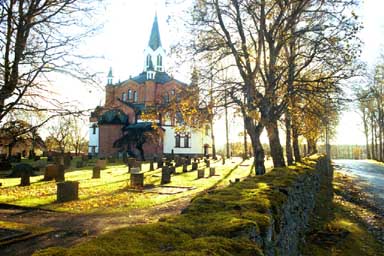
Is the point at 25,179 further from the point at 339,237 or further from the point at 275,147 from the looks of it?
the point at 339,237

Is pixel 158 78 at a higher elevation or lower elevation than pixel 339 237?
higher

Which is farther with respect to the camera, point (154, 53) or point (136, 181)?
point (154, 53)

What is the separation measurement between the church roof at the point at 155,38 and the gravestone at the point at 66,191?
176ft

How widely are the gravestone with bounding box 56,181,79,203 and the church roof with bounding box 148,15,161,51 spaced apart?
53.6m

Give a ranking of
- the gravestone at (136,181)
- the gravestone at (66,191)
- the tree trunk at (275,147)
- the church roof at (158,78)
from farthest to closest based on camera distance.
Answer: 1. the church roof at (158,78)
2. the gravestone at (136,181)
3. the tree trunk at (275,147)
4. the gravestone at (66,191)

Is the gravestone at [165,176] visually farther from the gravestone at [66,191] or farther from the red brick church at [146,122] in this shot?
the red brick church at [146,122]

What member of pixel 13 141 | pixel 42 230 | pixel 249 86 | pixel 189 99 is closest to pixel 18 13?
pixel 13 141

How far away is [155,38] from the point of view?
66.2 metres

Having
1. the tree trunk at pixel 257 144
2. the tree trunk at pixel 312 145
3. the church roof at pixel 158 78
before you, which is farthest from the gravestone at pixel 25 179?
the church roof at pixel 158 78

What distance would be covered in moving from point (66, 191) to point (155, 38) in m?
54.9

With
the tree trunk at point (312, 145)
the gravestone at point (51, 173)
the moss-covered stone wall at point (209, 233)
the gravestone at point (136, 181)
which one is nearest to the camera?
the moss-covered stone wall at point (209, 233)

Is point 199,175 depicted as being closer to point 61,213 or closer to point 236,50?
point 236,50

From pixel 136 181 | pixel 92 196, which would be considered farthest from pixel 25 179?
pixel 136 181

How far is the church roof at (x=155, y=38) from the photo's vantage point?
216ft
